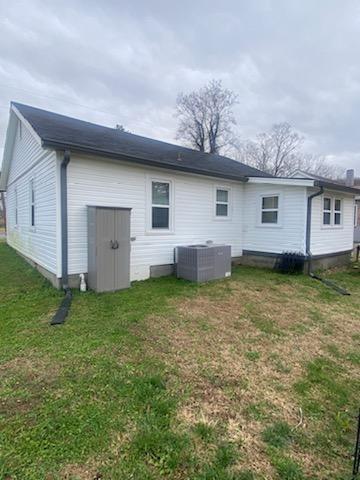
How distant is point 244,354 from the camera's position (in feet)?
11.1

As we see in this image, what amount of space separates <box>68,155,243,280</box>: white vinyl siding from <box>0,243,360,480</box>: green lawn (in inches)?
78.5

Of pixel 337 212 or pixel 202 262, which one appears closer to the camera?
pixel 202 262

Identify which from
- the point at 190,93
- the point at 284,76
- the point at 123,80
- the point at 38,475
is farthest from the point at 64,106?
the point at 38,475

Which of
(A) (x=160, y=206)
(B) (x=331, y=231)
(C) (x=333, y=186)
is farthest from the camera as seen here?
(B) (x=331, y=231)

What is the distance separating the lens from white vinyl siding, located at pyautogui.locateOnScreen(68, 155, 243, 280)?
6.01 metres

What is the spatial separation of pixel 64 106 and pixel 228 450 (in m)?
27.3

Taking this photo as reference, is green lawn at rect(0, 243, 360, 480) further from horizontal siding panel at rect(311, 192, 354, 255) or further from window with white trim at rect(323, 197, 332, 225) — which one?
window with white trim at rect(323, 197, 332, 225)

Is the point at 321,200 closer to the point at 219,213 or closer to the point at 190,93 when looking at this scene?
the point at 219,213

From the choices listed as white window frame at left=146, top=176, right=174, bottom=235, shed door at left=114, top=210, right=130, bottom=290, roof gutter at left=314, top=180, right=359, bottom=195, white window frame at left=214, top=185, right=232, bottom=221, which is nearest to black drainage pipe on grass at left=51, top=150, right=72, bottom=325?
shed door at left=114, top=210, right=130, bottom=290

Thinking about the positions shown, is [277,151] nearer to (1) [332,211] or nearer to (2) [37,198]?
(1) [332,211]

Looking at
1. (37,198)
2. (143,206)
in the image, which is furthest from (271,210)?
(37,198)

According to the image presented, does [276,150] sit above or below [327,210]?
above

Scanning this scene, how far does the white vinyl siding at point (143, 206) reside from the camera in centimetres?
601

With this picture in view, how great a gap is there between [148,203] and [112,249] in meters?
1.89
